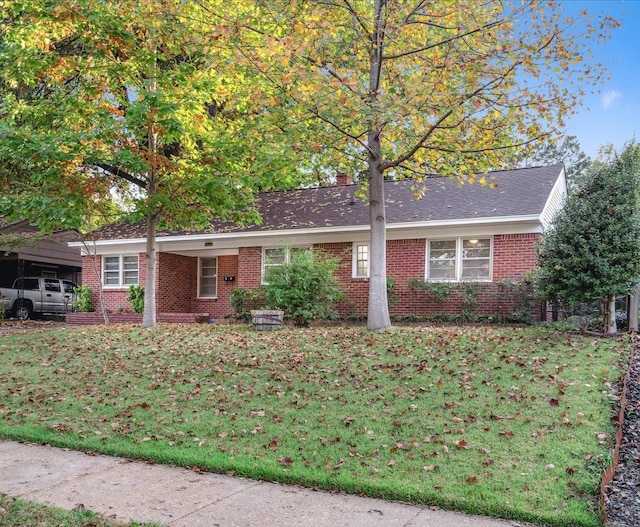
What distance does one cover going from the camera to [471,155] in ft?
40.5

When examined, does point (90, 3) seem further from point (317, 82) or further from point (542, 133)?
point (542, 133)

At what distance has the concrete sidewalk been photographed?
4020 millimetres

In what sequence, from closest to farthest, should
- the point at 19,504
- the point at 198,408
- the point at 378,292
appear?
the point at 19,504
the point at 198,408
the point at 378,292

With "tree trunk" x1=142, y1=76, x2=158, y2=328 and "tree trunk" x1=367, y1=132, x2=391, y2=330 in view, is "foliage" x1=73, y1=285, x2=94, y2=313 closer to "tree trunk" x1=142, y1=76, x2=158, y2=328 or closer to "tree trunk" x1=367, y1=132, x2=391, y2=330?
"tree trunk" x1=142, y1=76, x2=158, y2=328

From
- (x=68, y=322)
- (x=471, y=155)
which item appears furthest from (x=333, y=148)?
(x=68, y=322)

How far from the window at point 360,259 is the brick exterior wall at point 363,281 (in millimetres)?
146

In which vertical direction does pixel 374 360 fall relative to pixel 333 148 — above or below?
below

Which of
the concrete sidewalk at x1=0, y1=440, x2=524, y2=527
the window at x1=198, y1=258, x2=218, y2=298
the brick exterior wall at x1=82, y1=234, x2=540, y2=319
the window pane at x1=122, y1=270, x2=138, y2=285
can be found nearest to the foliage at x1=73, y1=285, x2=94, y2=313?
the brick exterior wall at x1=82, y1=234, x2=540, y2=319

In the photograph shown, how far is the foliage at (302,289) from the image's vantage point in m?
13.8

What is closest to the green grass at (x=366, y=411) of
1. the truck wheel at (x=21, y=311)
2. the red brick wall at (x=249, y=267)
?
the red brick wall at (x=249, y=267)

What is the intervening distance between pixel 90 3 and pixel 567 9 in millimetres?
9711

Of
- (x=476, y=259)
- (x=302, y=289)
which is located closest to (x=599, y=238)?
(x=476, y=259)

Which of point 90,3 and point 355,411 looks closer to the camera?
point 355,411

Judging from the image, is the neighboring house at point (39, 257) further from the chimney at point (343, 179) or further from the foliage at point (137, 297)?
the chimney at point (343, 179)
